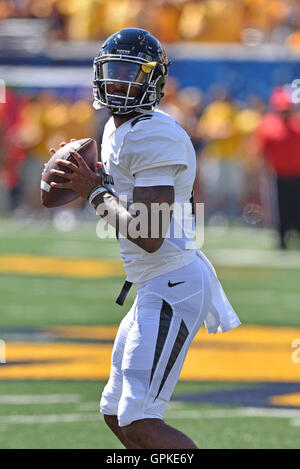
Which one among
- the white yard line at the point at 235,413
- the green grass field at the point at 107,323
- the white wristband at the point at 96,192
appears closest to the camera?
the white wristband at the point at 96,192

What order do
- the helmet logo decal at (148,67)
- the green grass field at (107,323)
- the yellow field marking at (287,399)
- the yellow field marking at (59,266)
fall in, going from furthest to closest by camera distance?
the yellow field marking at (59,266)
the yellow field marking at (287,399)
the green grass field at (107,323)
the helmet logo decal at (148,67)

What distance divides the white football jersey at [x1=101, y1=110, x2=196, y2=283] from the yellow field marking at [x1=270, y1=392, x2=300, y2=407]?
86.9 inches

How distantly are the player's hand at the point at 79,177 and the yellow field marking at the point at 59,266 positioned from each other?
8.05 meters

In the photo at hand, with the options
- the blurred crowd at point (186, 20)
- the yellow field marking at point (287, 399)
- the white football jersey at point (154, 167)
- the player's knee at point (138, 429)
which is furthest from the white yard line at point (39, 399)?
the blurred crowd at point (186, 20)

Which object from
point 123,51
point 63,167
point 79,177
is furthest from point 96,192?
point 123,51

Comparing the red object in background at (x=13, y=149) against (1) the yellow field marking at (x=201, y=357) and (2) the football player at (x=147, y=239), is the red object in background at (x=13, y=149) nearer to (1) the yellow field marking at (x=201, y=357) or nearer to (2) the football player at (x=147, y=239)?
(1) the yellow field marking at (x=201, y=357)

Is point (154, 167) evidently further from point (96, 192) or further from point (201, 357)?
point (201, 357)

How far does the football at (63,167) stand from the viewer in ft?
13.4

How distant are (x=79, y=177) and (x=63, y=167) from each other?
0.38 ft

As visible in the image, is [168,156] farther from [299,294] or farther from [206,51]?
[206,51]

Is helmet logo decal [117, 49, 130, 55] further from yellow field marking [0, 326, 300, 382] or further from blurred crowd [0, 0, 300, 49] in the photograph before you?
blurred crowd [0, 0, 300, 49]

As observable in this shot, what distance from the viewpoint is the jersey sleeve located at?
3.82 metres

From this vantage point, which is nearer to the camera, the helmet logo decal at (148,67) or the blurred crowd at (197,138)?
the helmet logo decal at (148,67)

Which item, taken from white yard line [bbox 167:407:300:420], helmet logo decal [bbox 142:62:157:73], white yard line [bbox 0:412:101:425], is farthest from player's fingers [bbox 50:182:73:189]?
white yard line [bbox 167:407:300:420]
